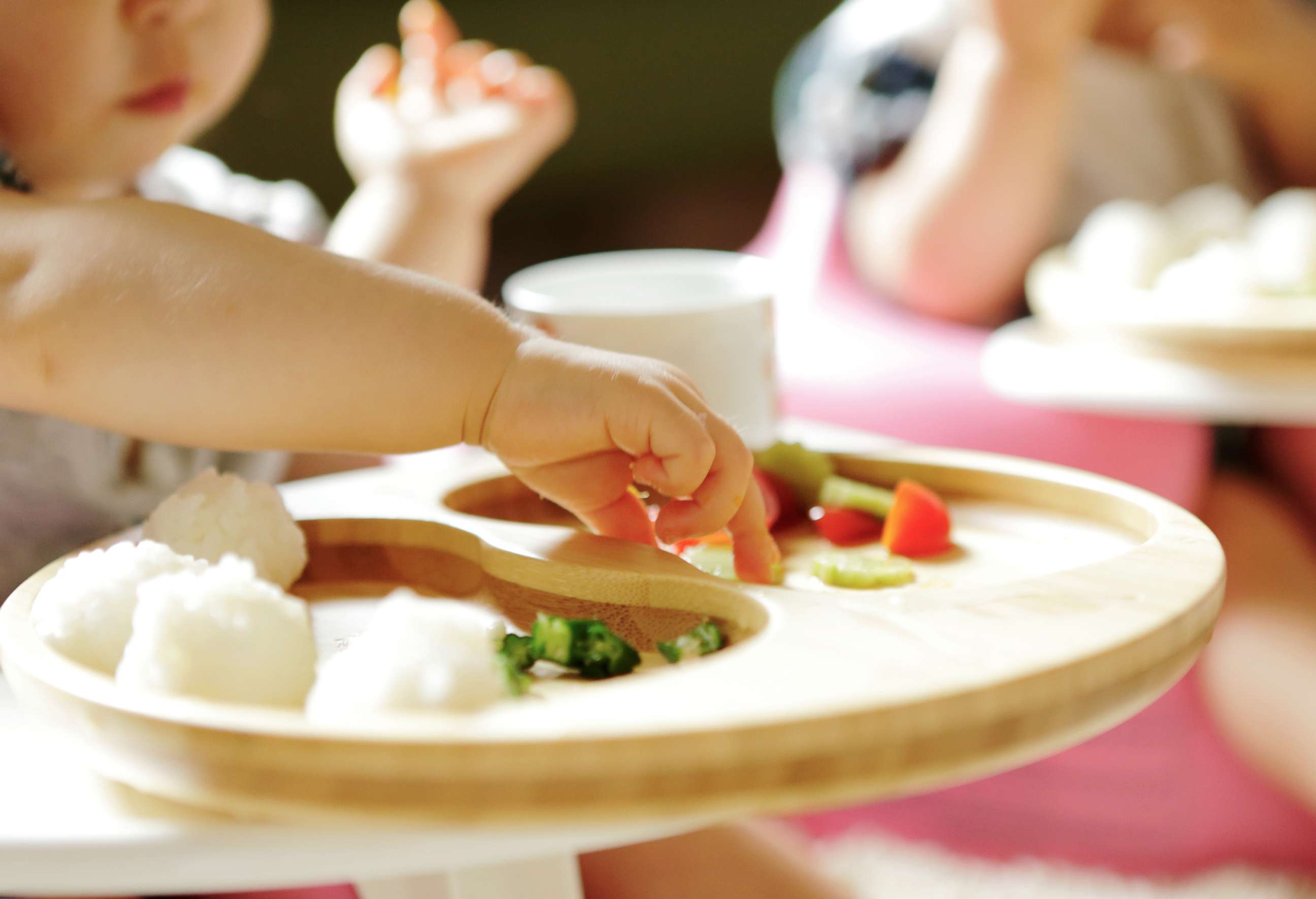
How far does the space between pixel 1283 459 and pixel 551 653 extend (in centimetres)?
88

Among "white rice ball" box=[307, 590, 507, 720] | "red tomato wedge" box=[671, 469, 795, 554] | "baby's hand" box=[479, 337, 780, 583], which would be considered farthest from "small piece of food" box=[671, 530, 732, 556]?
"white rice ball" box=[307, 590, 507, 720]

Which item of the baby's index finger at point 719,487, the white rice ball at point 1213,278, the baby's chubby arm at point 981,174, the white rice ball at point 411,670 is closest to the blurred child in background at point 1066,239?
the baby's chubby arm at point 981,174

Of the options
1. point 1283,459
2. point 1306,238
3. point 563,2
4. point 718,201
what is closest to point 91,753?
point 1306,238

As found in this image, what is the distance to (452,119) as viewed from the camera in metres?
0.95

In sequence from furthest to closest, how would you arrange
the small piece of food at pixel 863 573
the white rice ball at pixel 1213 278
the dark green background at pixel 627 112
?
the dark green background at pixel 627 112 < the white rice ball at pixel 1213 278 < the small piece of food at pixel 863 573

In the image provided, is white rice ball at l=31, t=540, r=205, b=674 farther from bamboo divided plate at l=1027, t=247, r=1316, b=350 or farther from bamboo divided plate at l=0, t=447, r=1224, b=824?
bamboo divided plate at l=1027, t=247, r=1316, b=350

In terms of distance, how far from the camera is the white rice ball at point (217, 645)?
35cm

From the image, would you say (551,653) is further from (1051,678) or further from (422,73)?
(422,73)

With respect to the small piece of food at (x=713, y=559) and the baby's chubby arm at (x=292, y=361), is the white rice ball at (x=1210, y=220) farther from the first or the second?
the baby's chubby arm at (x=292, y=361)

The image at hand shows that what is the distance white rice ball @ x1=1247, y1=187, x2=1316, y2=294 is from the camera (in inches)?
35.0

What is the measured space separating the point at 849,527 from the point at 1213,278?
44cm

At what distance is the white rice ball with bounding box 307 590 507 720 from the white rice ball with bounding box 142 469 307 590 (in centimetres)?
15

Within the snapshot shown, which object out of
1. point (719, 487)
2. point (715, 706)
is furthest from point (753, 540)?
point (715, 706)

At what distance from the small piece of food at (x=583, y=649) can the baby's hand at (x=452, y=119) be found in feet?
1.97
